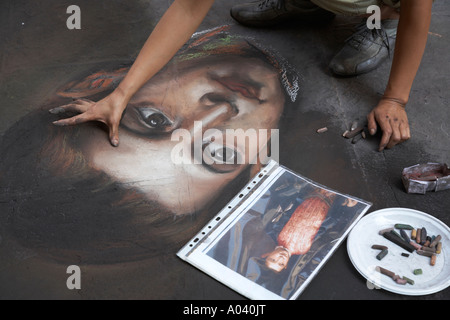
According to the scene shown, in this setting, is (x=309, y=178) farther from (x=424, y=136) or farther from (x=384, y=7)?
(x=384, y=7)

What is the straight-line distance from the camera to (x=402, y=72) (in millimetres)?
2357

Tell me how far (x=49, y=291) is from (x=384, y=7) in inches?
84.8

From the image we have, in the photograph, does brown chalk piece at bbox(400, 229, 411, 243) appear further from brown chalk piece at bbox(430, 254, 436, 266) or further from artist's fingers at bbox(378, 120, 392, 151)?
artist's fingers at bbox(378, 120, 392, 151)

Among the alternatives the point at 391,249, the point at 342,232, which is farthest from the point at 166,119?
the point at 391,249

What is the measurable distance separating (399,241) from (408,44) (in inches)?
36.5

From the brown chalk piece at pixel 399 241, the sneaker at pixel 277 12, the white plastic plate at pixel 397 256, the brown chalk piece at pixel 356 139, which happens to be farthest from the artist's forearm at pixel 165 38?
the brown chalk piece at pixel 399 241

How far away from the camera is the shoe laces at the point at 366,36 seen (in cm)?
273

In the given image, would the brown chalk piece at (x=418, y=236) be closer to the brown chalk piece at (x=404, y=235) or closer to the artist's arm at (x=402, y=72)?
the brown chalk piece at (x=404, y=235)

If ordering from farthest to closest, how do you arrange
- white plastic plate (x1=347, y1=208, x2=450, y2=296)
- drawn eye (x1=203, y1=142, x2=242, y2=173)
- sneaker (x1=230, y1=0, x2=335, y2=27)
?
sneaker (x1=230, y1=0, x2=335, y2=27) → drawn eye (x1=203, y1=142, x2=242, y2=173) → white plastic plate (x1=347, y1=208, x2=450, y2=296)

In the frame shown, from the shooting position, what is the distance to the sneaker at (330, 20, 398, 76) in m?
2.69

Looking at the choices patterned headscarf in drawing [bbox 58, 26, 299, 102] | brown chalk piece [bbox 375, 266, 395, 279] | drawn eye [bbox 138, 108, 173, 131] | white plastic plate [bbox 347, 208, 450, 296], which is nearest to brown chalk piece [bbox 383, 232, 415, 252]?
white plastic plate [bbox 347, 208, 450, 296]

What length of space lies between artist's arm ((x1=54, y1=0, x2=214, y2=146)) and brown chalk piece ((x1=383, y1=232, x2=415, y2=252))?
1.28 metres

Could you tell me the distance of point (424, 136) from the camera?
7.88ft
